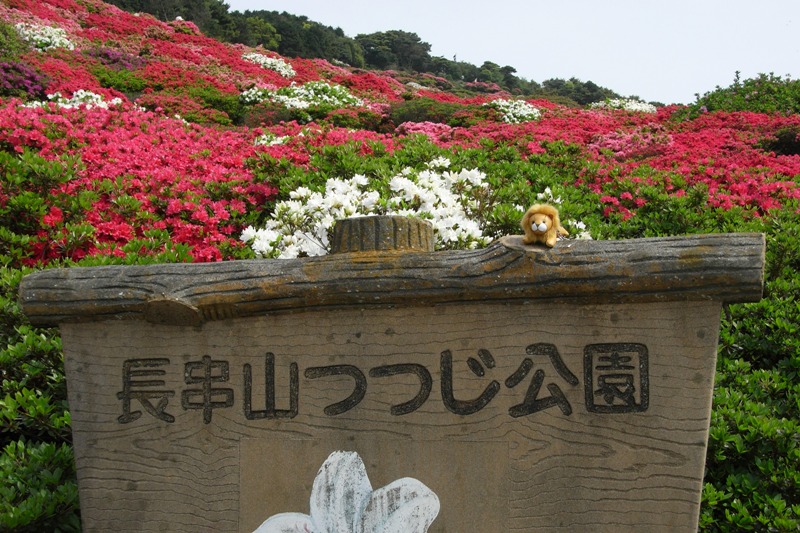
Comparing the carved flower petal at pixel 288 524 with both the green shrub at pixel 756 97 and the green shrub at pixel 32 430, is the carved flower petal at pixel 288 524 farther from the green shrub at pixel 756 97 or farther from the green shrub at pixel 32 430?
the green shrub at pixel 756 97

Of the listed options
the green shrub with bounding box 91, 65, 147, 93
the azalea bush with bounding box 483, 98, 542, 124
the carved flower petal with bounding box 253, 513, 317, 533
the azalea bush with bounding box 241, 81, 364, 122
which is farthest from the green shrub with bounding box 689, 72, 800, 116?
the carved flower petal with bounding box 253, 513, 317, 533

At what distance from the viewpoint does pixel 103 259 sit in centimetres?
305

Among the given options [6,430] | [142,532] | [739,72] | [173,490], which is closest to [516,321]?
[173,490]

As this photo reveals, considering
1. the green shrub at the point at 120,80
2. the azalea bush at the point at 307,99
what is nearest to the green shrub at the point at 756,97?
the azalea bush at the point at 307,99

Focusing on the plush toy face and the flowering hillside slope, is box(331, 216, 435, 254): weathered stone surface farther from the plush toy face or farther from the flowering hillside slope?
the flowering hillside slope

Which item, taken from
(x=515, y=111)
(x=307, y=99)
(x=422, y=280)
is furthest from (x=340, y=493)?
(x=307, y=99)

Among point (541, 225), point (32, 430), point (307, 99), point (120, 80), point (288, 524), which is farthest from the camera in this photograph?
point (307, 99)

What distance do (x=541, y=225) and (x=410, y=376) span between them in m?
0.56

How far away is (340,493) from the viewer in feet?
6.04

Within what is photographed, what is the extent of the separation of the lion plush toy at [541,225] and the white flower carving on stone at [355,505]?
2.48ft

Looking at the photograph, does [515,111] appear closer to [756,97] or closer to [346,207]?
[756,97]

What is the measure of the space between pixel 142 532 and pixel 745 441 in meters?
2.14

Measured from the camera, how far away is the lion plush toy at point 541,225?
69.5 inches

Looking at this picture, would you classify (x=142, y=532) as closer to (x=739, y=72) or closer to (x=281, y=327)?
(x=281, y=327)
